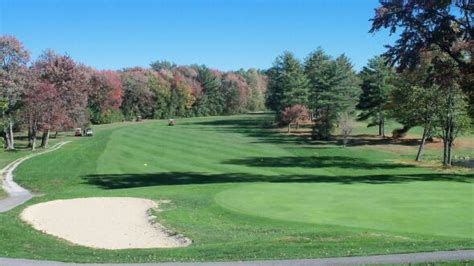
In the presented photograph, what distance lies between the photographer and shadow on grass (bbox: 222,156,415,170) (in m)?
53.8

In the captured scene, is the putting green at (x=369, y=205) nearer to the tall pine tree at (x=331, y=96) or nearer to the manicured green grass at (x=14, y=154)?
the manicured green grass at (x=14, y=154)

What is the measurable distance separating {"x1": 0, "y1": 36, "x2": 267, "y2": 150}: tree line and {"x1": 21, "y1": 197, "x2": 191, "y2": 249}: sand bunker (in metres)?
5.76

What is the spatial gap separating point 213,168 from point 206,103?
11827 cm

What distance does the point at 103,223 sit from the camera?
2411cm

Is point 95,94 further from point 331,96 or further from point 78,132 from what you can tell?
point 331,96

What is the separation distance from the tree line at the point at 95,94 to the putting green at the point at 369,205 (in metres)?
13.2

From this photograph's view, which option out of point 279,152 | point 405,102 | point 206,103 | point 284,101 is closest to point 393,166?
point 405,102

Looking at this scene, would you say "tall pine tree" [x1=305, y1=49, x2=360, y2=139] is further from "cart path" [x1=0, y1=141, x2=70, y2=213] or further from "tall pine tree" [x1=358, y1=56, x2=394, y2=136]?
"cart path" [x1=0, y1=141, x2=70, y2=213]

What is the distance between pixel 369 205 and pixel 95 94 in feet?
353

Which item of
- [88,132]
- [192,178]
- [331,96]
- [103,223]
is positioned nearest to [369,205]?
[103,223]

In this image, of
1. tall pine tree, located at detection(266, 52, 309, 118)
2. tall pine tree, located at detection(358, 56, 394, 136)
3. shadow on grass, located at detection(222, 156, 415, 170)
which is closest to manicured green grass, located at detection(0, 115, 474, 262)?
shadow on grass, located at detection(222, 156, 415, 170)

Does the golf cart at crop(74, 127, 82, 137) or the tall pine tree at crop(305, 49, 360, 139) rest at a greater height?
the tall pine tree at crop(305, 49, 360, 139)

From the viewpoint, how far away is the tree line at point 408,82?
32500mm

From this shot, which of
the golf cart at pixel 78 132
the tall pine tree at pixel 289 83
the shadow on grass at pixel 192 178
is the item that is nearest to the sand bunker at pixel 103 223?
the shadow on grass at pixel 192 178
